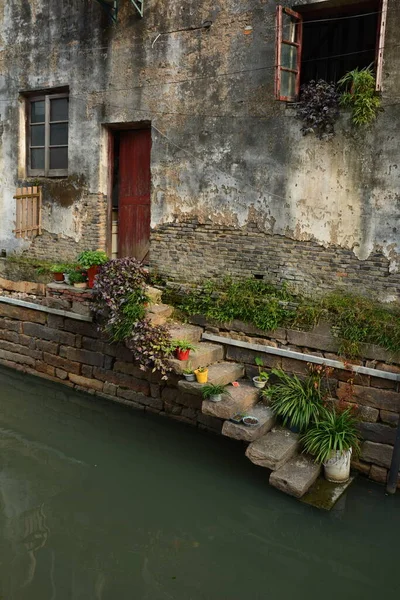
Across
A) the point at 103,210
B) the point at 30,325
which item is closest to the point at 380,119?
the point at 103,210

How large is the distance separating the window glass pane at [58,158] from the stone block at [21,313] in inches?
101

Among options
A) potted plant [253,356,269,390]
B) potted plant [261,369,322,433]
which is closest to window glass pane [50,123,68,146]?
potted plant [253,356,269,390]

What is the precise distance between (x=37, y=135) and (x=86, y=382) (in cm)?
459

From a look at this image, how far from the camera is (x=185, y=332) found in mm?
7023

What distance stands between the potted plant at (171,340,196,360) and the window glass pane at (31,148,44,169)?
4855 mm

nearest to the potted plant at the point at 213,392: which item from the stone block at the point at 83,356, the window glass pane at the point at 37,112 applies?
the stone block at the point at 83,356

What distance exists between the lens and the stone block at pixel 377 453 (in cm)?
588

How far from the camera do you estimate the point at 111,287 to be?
710 cm

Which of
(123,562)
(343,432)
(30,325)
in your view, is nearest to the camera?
(123,562)

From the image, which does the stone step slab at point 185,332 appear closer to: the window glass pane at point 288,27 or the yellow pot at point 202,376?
the yellow pot at point 202,376

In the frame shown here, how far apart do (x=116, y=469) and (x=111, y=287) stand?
2358mm

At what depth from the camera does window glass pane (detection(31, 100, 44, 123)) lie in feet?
30.7

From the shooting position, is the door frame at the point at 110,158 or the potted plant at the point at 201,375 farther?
the door frame at the point at 110,158

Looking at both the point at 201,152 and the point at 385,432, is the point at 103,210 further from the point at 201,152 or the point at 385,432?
the point at 385,432
